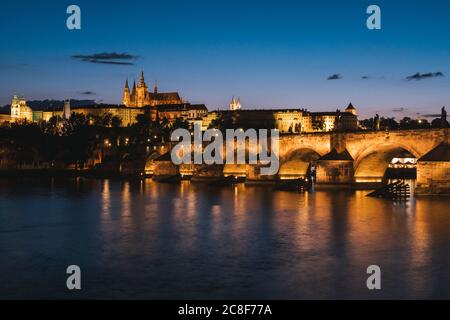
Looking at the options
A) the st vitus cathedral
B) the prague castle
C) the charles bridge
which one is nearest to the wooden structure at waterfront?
the charles bridge

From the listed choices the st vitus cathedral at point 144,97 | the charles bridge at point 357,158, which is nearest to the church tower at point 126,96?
the st vitus cathedral at point 144,97

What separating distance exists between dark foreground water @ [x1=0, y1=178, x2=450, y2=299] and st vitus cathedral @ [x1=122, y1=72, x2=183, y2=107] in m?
82.8

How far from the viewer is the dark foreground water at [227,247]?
13516mm

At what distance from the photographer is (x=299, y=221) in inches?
938

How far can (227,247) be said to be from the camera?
18.6 m

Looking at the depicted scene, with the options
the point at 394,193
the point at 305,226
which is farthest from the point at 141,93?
the point at 305,226

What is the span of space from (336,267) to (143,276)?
4.73 m

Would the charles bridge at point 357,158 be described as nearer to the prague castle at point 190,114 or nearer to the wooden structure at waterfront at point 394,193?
the wooden structure at waterfront at point 394,193

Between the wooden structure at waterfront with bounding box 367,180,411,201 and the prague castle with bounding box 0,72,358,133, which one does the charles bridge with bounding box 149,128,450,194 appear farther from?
the prague castle with bounding box 0,72,358,133

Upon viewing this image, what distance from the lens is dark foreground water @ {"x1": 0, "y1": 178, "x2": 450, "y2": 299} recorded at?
44.3ft

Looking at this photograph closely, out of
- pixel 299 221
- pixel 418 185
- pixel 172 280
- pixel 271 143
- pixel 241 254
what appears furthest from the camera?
pixel 271 143

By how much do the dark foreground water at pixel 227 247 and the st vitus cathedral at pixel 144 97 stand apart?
82799 millimetres
